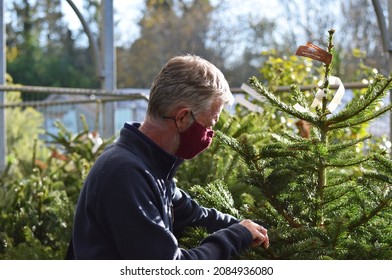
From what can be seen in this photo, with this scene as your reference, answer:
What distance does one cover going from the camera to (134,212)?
275cm

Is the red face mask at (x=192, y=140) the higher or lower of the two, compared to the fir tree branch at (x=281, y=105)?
lower

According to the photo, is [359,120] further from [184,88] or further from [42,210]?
[42,210]

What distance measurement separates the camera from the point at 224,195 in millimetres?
3381

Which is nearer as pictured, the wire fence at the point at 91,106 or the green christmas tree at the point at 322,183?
the green christmas tree at the point at 322,183

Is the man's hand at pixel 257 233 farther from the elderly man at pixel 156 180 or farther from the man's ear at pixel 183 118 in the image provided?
the man's ear at pixel 183 118

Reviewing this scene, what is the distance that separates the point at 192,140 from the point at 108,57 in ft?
16.7

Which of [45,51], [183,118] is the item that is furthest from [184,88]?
[45,51]

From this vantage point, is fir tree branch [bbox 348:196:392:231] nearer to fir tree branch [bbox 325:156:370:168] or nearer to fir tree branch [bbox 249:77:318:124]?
fir tree branch [bbox 325:156:370:168]

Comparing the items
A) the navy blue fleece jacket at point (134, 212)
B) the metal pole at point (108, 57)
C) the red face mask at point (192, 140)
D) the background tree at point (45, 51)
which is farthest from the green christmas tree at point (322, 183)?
the background tree at point (45, 51)

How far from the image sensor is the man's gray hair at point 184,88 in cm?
293

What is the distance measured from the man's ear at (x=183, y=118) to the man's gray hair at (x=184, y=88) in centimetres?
2

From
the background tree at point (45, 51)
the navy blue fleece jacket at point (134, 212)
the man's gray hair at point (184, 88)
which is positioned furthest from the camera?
the background tree at point (45, 51)

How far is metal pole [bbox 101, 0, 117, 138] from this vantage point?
7.97 m

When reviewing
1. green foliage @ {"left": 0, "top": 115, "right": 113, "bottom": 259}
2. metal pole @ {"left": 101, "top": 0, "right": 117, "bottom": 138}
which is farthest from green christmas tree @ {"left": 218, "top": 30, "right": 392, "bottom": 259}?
metal pole @ {"left": 101, "top": 0, "right": 117, "bottom": 138}
